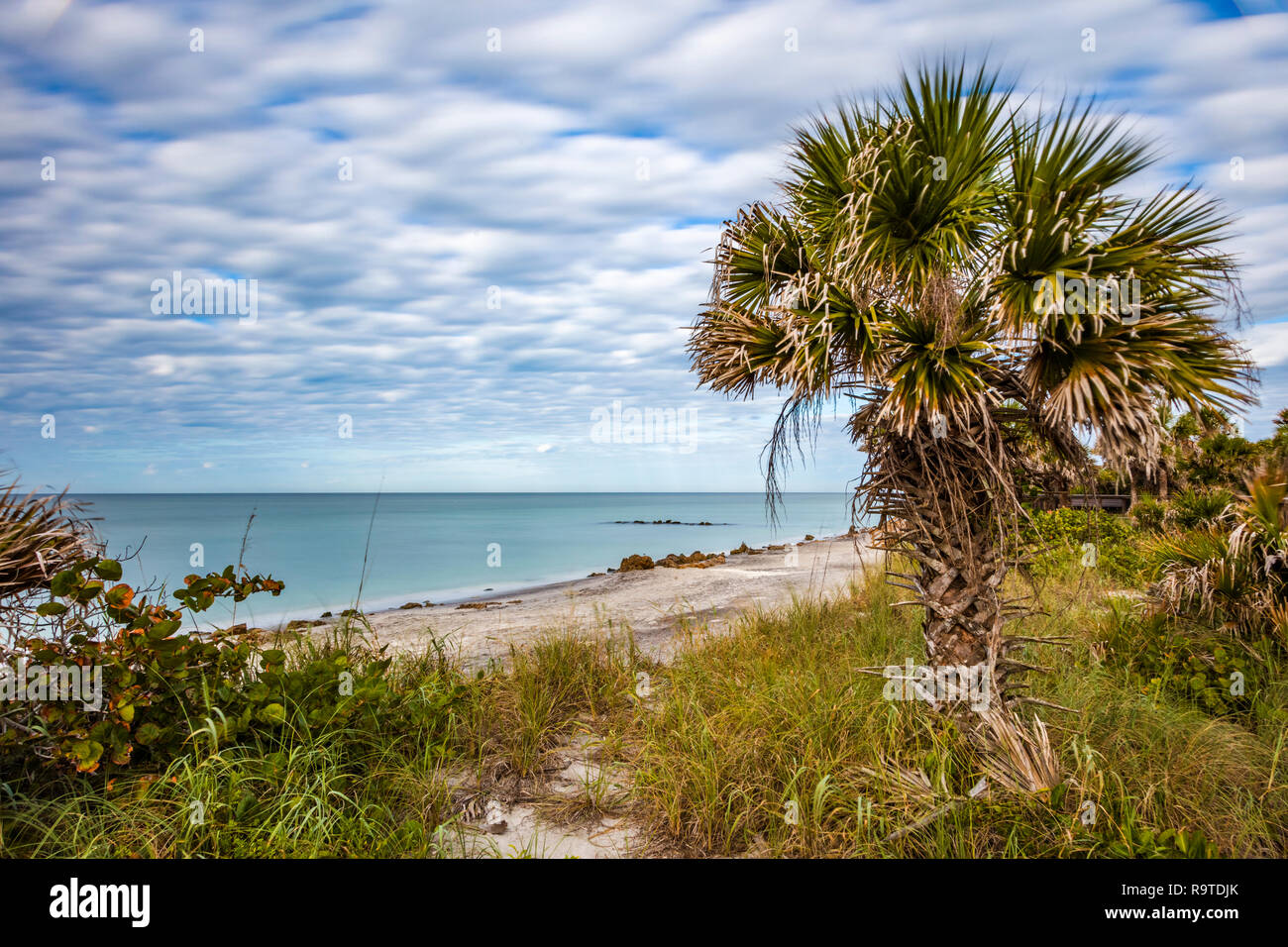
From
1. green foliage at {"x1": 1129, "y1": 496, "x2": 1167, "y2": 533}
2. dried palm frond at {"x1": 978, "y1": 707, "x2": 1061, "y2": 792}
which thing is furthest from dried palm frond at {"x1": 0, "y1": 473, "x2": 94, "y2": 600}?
green foliage at {"x1": 1129, "y1": 496, "x2": 1167, "y2": 533}

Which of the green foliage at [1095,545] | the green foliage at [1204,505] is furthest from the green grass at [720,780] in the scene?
the green foliage at [1095,545]

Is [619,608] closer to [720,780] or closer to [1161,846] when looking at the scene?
[720,780]

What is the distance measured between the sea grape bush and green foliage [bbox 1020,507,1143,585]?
29.1 ft

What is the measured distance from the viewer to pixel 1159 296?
3.71m

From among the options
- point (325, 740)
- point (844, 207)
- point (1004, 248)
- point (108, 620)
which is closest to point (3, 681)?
point (108, 620)

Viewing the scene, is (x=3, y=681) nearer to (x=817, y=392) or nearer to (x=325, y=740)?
(x=325, y=740)

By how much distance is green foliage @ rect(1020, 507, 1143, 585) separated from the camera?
9.48 metres

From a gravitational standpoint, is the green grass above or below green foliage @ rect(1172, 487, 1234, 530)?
below

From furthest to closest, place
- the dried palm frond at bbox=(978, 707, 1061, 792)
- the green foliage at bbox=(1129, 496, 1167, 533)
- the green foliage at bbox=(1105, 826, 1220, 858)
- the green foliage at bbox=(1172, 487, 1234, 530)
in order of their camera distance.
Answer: the green foliage at bbox=(1129, 496, 1167, 533) < the green foliage at bbox=(1172, 487, 1234, 530) < the dried palm frond at bbox=(978, 707, 1061, 792) < the green foliage at bbox=(1105, 826, 1220, 858)

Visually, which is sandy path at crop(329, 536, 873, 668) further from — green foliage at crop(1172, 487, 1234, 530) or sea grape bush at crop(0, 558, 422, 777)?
green foliage at crop(1172, 487, 1234, 530)

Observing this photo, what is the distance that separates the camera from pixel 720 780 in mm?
3787

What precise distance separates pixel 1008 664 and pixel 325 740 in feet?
14.9

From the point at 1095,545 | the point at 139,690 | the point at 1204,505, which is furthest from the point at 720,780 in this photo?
the point at 1095,545
